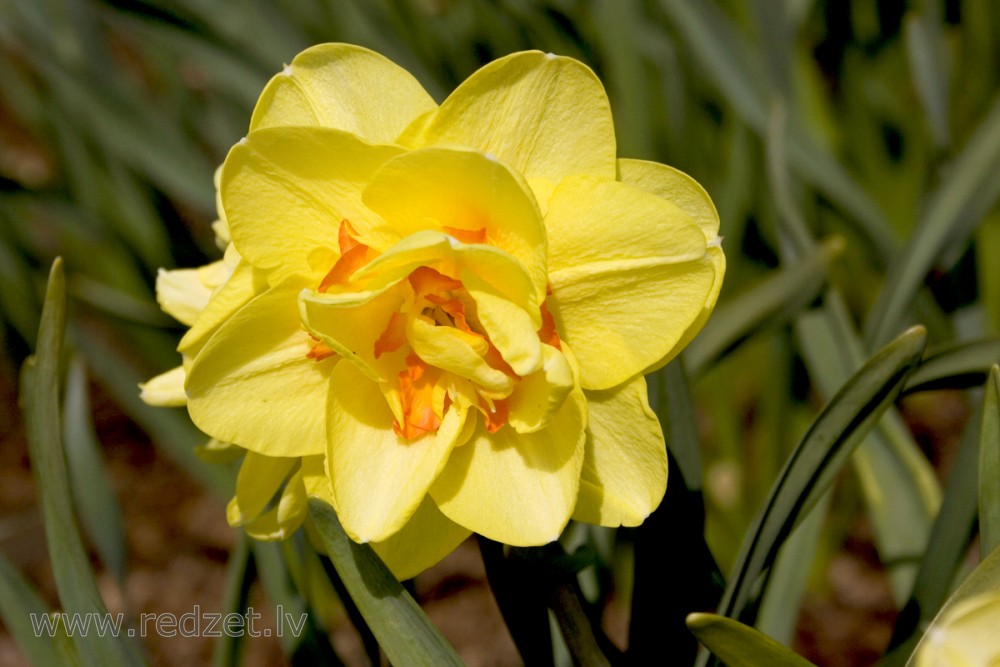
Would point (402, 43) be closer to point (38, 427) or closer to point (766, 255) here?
point (766, 255)

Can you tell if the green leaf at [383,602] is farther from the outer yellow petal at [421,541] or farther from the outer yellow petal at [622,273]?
the outer yellow petal at [622,273]

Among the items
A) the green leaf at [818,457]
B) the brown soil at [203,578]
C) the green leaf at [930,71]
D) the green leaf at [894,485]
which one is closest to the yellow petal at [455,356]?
the green leaf at [818,457]

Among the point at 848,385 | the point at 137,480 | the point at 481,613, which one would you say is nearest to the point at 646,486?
the point at 848,385

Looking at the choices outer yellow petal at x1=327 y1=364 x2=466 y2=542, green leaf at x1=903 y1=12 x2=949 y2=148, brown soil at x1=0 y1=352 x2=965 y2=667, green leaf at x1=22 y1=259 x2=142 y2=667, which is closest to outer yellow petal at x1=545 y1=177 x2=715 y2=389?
outer yellow petal at x1=327 y1=364 x2=466 y2=542

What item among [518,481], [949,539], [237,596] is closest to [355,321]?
[518,481]

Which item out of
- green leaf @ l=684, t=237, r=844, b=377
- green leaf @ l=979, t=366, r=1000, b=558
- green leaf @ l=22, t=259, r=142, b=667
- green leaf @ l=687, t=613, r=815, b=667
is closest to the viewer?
green leaf @ l=687, t=613, r=815, b=667

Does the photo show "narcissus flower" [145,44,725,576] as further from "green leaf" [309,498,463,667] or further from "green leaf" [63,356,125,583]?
"green leaf" [63,356,125,583]

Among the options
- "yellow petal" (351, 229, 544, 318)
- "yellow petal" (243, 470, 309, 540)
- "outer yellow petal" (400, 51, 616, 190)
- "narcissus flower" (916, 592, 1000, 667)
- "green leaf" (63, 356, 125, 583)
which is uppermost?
"outer yellow petal" (400, 51, 616, 190)
